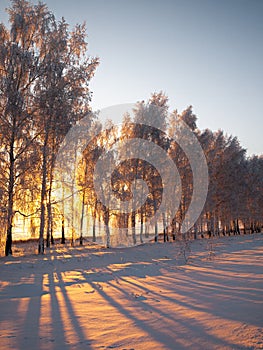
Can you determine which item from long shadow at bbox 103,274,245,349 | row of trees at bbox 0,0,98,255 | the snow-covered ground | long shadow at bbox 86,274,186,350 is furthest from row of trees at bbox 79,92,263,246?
long shadow at bbox 103,274,245,349

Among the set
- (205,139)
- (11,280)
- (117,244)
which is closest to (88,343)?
(11,280)

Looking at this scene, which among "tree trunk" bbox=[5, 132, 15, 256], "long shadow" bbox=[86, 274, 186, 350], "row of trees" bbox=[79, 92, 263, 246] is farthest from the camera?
"row of trees" bbox=[79, 92, 263, 246]

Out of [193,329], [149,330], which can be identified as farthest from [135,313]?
[193,329]

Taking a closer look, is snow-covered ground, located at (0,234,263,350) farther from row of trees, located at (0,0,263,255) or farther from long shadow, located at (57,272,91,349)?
row of trees, located at (0,0,263,255)

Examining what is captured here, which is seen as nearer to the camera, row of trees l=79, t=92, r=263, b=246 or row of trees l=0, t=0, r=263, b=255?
row of trees l=0, t=0, r=263, b=255

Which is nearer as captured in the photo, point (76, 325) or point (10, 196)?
point (76, 325)

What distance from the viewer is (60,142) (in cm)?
1620

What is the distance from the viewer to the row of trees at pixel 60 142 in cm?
1372

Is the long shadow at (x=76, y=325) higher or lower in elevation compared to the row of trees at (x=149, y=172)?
lower

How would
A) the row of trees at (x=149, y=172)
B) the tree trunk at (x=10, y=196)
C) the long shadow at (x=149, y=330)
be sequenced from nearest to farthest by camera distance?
the long shadow at (x=149, y=330)
the tree trunk at (x=10, y=196)
the row of trees at (x=149, y=172)

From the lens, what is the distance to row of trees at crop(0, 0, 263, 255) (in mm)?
13719

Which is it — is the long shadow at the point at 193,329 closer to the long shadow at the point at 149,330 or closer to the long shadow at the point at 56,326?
the long shadow at the point at 149,330

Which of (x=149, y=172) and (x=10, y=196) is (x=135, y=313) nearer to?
(x=10, y=196)

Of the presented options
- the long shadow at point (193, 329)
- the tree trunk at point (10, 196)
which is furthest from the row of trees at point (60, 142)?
the long shadow at point (193, 329)
